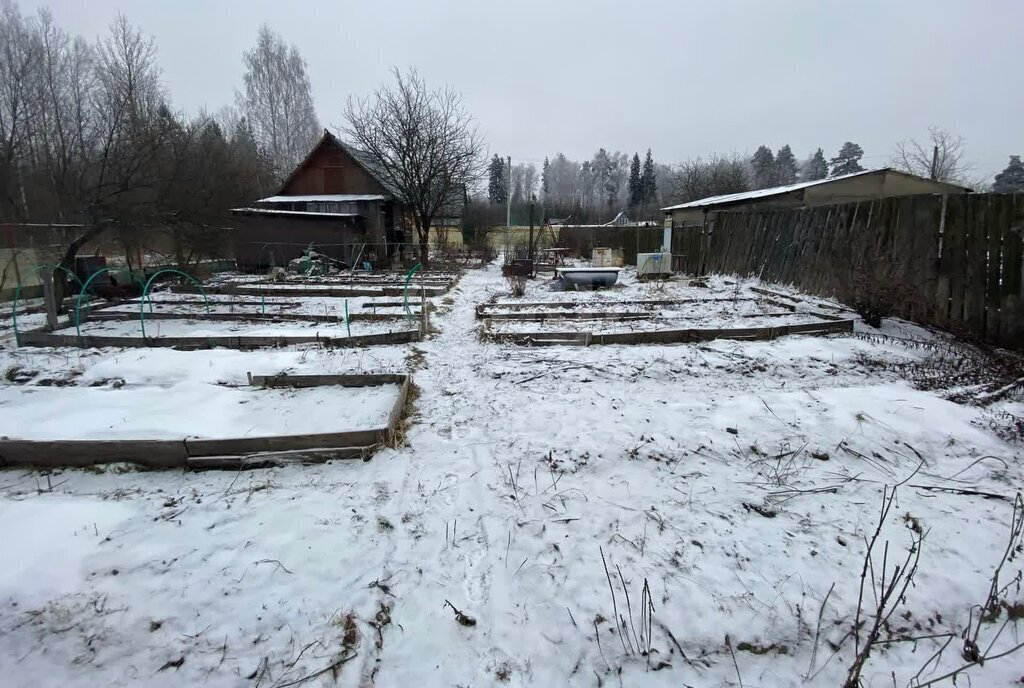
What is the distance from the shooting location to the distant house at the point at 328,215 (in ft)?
64.6

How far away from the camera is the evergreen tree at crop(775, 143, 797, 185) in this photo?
211 ft

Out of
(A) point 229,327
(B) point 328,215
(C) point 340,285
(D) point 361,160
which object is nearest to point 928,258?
(A) point 229,327

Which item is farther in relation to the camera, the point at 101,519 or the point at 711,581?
the point at 101,519

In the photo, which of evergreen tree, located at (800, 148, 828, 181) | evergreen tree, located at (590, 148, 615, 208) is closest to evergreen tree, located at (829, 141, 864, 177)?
evergreen tree, located at (800, 148, 828, 181)

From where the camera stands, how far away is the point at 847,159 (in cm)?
6162

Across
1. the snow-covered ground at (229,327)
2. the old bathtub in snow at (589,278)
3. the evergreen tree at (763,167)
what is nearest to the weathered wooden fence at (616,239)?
the old bathtub in snow at (589,278)

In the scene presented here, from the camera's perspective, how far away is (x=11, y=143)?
16.6 metres

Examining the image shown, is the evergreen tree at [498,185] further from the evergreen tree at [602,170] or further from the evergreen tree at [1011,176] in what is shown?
the evergreen tree at [1011,176]

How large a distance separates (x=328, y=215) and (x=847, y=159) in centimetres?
6890

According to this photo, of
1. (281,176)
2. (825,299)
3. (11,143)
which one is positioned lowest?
(825,299)

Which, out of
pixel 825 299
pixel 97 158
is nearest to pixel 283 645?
pixel 825 299

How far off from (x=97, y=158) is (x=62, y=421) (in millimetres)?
13051

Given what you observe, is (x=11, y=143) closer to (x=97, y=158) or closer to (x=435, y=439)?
(x=97, y=158)

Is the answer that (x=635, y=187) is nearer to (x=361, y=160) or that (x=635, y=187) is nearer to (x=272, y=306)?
(x=361, y=160)
